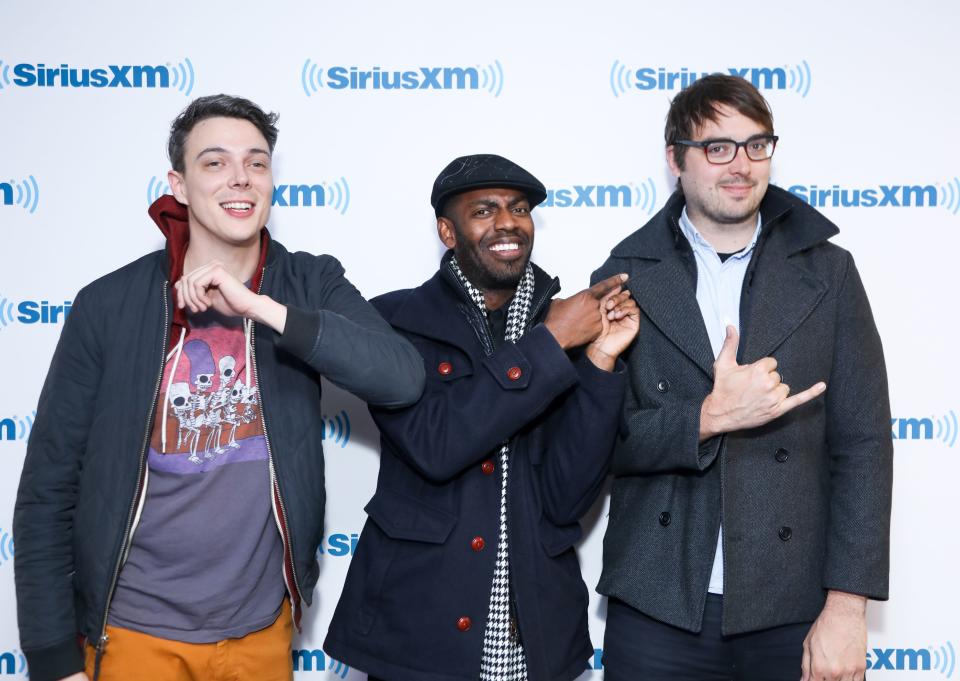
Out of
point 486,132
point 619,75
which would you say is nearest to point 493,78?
point 486,132

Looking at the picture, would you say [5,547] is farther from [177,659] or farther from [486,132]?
[486,132]

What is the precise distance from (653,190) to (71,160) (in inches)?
70.2

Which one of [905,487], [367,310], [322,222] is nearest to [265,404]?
[367,310]

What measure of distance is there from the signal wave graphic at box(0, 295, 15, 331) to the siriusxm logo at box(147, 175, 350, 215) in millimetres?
524

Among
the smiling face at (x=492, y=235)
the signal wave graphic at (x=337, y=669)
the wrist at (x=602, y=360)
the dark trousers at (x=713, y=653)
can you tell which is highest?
the smiling face at (x=492, y=235)

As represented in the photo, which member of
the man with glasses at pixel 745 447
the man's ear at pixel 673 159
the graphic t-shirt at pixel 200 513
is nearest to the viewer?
the graphic t-shirt at pixel 200 513

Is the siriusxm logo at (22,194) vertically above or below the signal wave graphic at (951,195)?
above

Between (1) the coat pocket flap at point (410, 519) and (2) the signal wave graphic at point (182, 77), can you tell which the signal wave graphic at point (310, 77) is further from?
(1) the coat pocket flap at point (410, 519)

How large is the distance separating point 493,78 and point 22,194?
4.86ft

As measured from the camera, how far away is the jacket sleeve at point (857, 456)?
198 centimetres

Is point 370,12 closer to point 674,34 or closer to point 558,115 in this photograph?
point 558,115

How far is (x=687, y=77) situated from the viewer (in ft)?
8.53

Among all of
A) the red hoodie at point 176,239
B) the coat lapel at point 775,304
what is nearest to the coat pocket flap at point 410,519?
the red hoodie at point 176,239

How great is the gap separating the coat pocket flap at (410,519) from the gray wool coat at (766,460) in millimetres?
454
